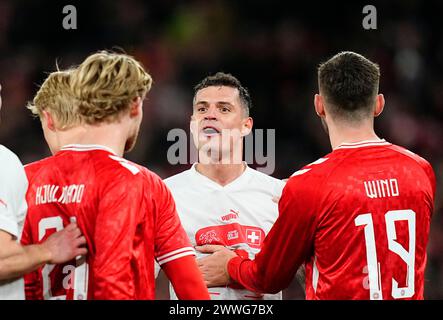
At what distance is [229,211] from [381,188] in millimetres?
1441

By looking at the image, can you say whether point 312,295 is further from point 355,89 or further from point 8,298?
point 8,298

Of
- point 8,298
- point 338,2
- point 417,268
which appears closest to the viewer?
point 8,298

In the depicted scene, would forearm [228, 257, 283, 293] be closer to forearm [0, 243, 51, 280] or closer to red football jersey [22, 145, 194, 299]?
red football jersey [22, 145, 194, 299]

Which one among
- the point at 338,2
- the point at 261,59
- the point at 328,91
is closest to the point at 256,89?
the point at 261,59

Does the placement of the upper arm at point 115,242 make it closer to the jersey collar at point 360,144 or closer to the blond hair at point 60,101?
the blond hair at point 60,101

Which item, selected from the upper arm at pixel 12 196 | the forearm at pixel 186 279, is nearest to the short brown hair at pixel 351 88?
the forearm at pixel 186 279

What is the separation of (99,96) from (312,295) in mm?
1544

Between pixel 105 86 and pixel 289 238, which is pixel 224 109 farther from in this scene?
pixel 105 86

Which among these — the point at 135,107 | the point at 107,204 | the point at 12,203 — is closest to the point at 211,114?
the point at 135,107

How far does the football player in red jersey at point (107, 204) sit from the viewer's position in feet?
11.3

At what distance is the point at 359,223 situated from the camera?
381 cm

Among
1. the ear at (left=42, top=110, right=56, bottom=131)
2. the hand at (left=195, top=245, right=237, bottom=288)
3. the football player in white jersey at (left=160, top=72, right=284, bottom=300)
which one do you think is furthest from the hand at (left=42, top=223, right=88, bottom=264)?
the football player in white jersey at (left=160, top=72, right=284, bottom=300)

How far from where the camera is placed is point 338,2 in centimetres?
1094

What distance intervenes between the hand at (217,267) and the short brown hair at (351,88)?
1.24 meters
